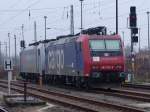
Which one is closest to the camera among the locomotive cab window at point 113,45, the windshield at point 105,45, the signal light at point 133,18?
the windshield at point 105,45

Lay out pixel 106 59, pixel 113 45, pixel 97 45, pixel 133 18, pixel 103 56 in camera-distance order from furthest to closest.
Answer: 1. pixel 133 18
2. pixel 113 45
3. pixel 97 45
4. pixel 103 56
5. pixel 106 59

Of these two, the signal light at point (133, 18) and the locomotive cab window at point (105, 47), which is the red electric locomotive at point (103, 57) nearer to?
the locomotive cab window at point (105, 47)

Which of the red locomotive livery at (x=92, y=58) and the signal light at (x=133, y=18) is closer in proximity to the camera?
the red locomotive livery at (x=92, y=58)

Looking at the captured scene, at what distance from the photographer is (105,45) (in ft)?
98.6

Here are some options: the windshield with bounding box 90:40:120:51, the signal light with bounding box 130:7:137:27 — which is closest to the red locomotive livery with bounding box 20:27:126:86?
the windshield with bounding box 90:40:120:51

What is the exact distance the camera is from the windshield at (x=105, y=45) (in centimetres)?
2978

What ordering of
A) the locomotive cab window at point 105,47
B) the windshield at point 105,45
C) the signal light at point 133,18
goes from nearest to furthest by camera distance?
the locomotive cab window at point 105,47 < the windshield at point 105,45 < the signal light at point 133,18

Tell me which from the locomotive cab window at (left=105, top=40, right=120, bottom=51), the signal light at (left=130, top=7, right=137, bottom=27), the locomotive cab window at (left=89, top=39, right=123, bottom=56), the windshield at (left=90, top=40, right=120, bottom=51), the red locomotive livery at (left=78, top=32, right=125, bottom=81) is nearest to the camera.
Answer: the red locomotive livery at (left=78, top=32, right=125, bottom=81)

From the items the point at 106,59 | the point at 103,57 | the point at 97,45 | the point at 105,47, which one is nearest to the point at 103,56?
the point at 103,57

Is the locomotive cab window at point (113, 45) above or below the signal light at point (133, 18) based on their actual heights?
below

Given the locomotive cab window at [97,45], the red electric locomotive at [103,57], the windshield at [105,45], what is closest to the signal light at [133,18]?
the red electric locomotive at [103,57]

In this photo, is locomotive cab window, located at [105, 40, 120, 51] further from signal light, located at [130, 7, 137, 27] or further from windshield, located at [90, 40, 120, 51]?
signal light, located at [130, 7, 137, 27]

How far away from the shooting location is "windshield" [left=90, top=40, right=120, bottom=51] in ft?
97.7

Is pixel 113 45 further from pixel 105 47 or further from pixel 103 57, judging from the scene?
pixel 103 57
